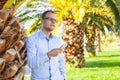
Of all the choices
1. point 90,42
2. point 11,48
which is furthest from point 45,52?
point 90,42

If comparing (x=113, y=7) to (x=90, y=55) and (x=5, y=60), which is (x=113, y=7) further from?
(x=90, y=55)

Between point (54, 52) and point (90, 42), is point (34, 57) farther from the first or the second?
point (90, 42)

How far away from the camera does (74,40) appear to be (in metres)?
19.3

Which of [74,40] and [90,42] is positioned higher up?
[74,40]

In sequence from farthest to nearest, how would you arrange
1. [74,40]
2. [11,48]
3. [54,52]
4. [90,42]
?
[90,42], [74,40], [11,48], [54,52]

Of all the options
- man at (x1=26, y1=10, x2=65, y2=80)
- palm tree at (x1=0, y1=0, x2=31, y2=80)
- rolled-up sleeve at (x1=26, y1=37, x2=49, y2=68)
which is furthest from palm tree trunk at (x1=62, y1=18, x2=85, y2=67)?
→ rolled-up sleeve at (x1=26, y1=37, x2=49, y2=68)

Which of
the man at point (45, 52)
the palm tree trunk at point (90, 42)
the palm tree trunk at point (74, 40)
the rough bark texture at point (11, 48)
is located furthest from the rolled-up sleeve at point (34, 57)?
the palm tree trunk at point (90, 42)

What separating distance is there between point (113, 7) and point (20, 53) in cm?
988

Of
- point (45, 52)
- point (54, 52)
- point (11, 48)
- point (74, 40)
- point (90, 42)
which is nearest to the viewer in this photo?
point (54, 52)

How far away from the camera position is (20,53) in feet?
14.9

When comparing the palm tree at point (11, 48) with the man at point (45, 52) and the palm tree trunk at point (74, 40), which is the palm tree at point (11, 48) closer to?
the man at point (45, 52)

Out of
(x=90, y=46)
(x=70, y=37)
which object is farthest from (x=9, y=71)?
(x=90, y=46)

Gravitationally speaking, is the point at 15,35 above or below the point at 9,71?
above

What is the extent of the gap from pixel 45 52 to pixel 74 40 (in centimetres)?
1496
